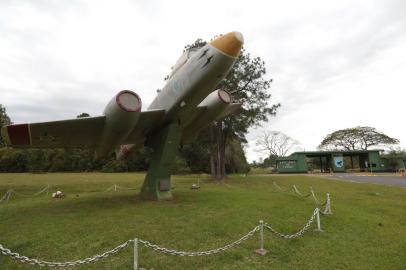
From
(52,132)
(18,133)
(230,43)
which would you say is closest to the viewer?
(230,43)

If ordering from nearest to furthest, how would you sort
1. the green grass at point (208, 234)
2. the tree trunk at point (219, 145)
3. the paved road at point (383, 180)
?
the green grass at point (208, 234) → the paved road at point (383, 180) → the tree trunk at point (219, 145)

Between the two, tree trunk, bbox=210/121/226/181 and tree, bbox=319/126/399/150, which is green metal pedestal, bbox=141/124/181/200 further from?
tree, bbox=319/126/399/150

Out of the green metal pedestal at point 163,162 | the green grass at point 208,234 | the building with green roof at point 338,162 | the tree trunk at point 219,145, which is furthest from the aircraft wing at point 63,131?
the building with green roof at point 338,162

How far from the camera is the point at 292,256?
17.5 feet

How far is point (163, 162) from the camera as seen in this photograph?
1118 centimetres

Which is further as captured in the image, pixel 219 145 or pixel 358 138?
pixel 358 138

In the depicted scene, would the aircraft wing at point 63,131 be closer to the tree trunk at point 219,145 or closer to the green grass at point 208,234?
the green grass at point 208,234

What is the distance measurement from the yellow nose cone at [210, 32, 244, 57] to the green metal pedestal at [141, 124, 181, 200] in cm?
407

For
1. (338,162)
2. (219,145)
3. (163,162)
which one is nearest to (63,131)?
(163,162)

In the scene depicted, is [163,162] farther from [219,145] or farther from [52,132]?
[219,145]

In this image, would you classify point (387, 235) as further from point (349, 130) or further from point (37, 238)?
point (349, 130)

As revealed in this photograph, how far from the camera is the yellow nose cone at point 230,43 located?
7.90m

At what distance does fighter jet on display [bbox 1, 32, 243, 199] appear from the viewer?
8.38 m

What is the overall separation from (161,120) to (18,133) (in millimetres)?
4779
